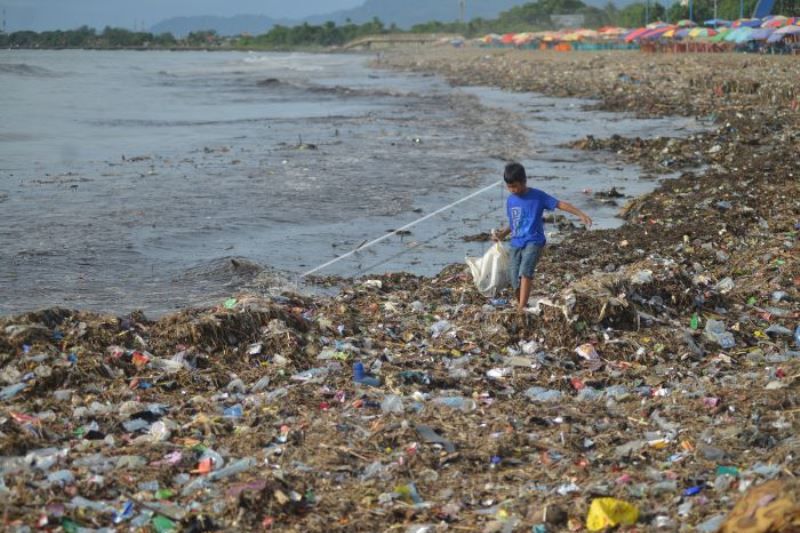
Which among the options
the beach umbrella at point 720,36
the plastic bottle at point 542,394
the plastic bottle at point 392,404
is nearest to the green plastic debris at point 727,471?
the plastic bottle at point 542,394

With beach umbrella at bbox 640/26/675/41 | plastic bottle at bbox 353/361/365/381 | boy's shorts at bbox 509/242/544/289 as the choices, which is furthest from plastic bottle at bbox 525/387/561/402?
beach umbrella at bbox 640/26/675/41

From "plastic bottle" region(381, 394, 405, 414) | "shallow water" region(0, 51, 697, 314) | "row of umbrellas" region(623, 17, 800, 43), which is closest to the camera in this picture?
"plastic bottle" region(381, 394, 405, 414)

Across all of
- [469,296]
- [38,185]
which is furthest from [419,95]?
[469,296]

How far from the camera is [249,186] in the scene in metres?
17.2

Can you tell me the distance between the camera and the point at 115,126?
29.6 metres

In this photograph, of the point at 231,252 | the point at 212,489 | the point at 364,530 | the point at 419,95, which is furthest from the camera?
the point at 419,95

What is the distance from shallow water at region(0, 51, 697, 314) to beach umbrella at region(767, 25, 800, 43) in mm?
18624

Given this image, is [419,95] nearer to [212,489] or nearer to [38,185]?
[38,185]

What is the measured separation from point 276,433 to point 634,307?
11.2ft

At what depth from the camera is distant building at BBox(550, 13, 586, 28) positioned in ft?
448

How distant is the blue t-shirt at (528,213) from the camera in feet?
25.9

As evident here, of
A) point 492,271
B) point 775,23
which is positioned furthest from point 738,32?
point 492,271

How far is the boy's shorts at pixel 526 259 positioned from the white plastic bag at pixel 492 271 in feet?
1.29

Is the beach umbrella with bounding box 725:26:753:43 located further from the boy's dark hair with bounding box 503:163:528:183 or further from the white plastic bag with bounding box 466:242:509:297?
the boy's dark hair with bounding box 503:163:528:183
